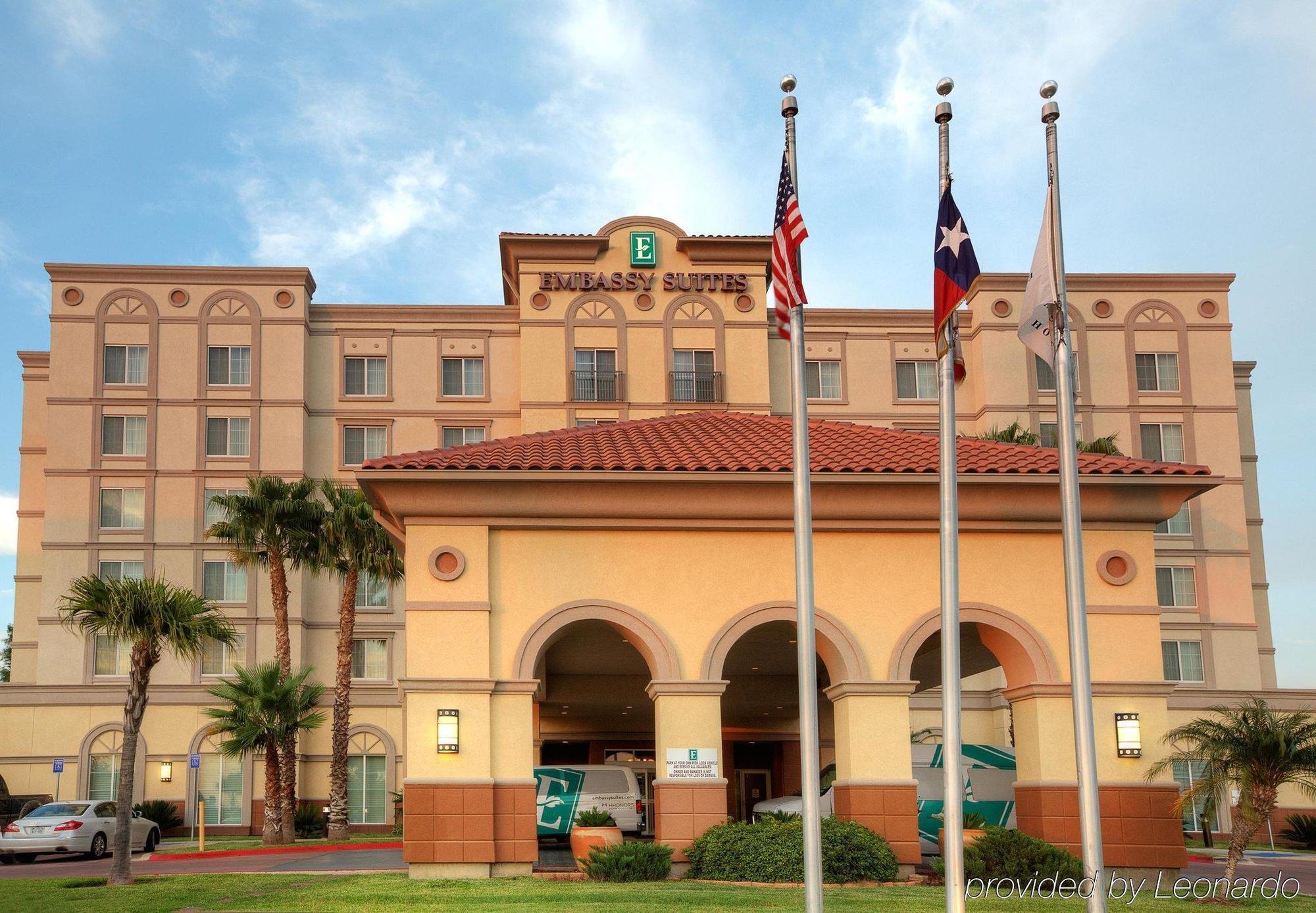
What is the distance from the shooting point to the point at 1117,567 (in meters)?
20.8

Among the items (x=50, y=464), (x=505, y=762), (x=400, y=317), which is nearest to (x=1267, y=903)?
(x=505, y=762)

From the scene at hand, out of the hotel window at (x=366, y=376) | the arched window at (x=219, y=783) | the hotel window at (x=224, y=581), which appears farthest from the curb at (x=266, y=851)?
the hotel window at (x=366, y=376)

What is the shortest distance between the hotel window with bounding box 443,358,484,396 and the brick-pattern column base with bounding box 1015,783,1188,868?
116ft

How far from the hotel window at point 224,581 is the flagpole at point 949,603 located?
40095 mm

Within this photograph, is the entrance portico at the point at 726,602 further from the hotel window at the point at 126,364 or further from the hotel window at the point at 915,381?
the hotel window at the point at 126,364

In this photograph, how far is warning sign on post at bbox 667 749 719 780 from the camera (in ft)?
65.4

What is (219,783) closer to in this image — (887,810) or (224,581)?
(224,581)

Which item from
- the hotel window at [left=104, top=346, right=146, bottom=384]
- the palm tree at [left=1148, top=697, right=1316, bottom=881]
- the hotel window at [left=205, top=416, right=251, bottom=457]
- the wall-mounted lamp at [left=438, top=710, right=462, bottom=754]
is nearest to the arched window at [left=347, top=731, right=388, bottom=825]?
the hotel window at [left=205, top=416, right=251, bottom=457]

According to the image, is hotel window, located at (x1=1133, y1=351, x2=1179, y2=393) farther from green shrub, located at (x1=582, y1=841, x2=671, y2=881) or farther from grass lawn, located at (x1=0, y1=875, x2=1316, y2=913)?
green shrub, located at (x1=582, y1=841, x2=671, y2=881)

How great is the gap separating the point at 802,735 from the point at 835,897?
499 cm

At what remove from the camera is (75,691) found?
4709cm

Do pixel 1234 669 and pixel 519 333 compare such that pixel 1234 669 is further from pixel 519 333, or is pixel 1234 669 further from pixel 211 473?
pixel 211 473

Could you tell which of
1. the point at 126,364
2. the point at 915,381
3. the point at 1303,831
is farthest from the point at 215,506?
the point at 1303,831

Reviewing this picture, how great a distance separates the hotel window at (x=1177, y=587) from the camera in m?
51.6
